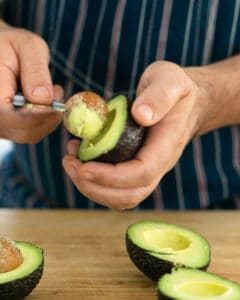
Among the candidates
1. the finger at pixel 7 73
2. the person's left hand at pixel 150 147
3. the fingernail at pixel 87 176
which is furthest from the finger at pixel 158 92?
the finger at pixel 7 73

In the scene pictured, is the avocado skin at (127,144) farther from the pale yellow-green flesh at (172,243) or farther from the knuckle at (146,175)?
the pale yellow-green flesh at (172,243)

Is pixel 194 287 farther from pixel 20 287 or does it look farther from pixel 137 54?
pixel 137 54

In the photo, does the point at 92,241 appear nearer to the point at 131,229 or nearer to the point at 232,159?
the point at 131,229

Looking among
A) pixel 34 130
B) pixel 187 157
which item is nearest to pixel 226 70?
pixel 187 157

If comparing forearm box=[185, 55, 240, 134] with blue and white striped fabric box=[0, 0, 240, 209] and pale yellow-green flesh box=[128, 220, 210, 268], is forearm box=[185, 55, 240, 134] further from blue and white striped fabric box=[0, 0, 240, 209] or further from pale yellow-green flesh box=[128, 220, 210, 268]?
pale yellow-green flesh box=[128, 220, 210, 268]

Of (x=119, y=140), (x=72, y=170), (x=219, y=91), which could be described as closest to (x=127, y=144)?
(x=119, y=140)
